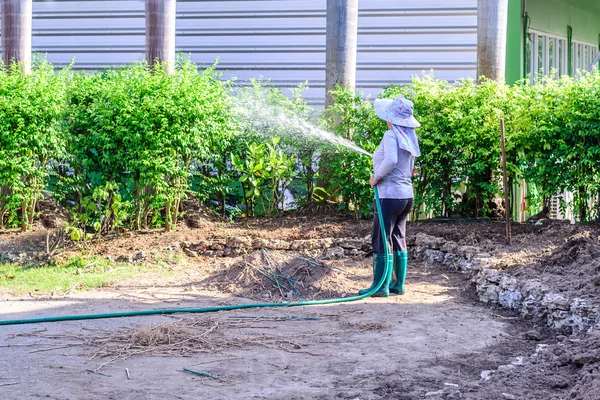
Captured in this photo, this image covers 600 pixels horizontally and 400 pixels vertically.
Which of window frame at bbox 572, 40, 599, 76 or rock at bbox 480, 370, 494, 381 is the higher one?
window frame at bbox 572, 40, 599, 76

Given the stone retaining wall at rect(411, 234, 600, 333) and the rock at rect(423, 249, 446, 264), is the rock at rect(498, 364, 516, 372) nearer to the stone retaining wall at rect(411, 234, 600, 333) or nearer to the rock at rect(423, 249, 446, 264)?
the stone retaining wall at rect(411, 234, 600, 333)

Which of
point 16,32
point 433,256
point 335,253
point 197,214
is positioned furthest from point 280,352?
point 16,32

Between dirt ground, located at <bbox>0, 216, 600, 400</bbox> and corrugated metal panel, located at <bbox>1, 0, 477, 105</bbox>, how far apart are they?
6.59 meters

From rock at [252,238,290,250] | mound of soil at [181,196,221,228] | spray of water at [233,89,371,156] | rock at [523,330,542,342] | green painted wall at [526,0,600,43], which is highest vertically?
green painted wall at [526,0,600,43]

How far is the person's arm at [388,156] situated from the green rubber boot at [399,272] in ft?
2.57

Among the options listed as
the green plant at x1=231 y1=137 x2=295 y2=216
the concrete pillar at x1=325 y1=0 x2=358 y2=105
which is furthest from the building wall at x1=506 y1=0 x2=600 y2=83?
the green plant at x1=231 y1=137 x2=295 y2=216

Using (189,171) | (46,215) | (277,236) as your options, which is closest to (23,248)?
(46,215)

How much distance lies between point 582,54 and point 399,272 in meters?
14.6

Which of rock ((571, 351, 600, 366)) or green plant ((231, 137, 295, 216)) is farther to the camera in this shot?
green plant ((231, 137, 295, 216))

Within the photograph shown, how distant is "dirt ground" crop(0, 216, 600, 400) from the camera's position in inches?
204

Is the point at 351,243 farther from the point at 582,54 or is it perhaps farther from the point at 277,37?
the point at 582,54

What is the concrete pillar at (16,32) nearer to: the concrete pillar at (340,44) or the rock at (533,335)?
the concrete pillar at (340,44)

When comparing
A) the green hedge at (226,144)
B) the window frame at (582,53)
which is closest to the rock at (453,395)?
the green hedge at (226,144)

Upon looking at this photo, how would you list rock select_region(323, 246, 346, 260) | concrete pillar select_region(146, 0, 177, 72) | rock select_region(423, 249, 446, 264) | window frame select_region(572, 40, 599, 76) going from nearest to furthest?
rock select_region(423, 249, 446, 264) → rock select_region(323, 246, 346, 260) → concrete pillar select_region(146, 0, 177, 72) → window frame select_region(572, 40, 599, 76)
